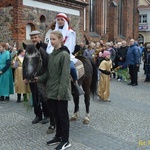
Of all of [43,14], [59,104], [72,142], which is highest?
[43,14]

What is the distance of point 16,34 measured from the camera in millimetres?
12594

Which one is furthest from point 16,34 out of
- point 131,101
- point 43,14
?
point 131,101

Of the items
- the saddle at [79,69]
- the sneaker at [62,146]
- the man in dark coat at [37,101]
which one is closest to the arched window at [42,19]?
the man in dark coat at [37,101]

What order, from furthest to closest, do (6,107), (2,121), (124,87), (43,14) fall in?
(43,14) < (124,87) < (6,107) < (2,121)

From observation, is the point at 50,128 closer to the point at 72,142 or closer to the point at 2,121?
the point at 72,142

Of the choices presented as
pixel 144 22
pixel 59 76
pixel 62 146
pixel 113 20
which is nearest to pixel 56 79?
pixel 59 76

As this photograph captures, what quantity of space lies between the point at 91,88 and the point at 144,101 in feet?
8.87

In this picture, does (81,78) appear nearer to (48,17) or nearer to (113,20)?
(48,17)

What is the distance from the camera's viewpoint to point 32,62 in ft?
15.8

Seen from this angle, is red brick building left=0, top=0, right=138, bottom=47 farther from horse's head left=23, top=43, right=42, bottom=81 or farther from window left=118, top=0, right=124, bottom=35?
horse's head left=23, top=43, right=42, bottom=81

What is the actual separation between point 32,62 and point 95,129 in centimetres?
196

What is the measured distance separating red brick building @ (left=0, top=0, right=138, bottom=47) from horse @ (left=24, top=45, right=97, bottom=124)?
6872mm

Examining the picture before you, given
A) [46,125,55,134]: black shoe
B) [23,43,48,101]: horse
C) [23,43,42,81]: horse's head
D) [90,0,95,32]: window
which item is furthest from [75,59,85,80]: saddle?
[90,0,95,32]: window

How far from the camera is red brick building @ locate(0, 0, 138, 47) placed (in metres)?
12.6
